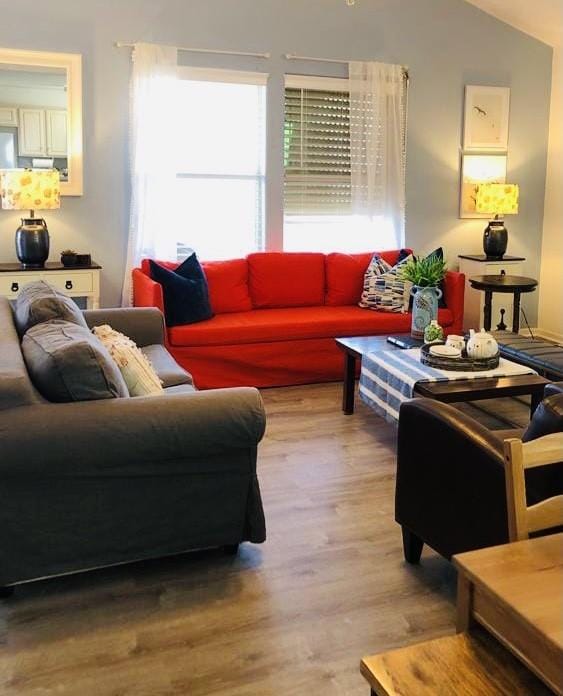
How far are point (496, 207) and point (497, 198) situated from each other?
0.24 feet

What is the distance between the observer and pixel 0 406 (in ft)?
7.90

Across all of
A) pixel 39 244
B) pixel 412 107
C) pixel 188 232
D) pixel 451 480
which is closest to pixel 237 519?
pixel 451 480

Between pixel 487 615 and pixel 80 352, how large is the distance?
5.22 ft

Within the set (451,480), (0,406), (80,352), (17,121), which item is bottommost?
(451,480)

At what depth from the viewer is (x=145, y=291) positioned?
4.87 m

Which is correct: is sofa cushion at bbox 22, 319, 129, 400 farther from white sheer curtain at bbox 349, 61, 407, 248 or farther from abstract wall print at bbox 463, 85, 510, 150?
abstract wall print at bbox 463, 85, 510, 150

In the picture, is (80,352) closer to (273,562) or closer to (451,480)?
(273,562)

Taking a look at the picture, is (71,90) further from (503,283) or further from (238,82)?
(503,283)

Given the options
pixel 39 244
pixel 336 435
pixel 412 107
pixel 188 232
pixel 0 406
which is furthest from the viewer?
pixel 412 107

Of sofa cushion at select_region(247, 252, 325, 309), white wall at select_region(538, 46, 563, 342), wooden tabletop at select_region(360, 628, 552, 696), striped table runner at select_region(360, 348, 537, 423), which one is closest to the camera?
wooden tabletop at select_region(360, 628, 552, 696)

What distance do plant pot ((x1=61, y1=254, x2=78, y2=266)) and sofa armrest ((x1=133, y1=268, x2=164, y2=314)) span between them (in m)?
0.40

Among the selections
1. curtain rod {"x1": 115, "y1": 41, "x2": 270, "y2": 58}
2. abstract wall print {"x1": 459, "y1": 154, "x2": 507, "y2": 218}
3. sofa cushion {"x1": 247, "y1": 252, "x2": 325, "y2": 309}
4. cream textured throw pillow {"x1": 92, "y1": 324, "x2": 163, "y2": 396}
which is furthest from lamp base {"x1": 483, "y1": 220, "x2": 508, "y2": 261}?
cream textured throw pillow {"x1": 92, "y1": 324, "x2": 163, "y2": 396}

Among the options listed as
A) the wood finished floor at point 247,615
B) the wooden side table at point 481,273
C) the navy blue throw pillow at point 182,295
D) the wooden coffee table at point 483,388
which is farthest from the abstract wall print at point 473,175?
the wood finished floor at point 247,615

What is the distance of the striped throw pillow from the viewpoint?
212 inches
